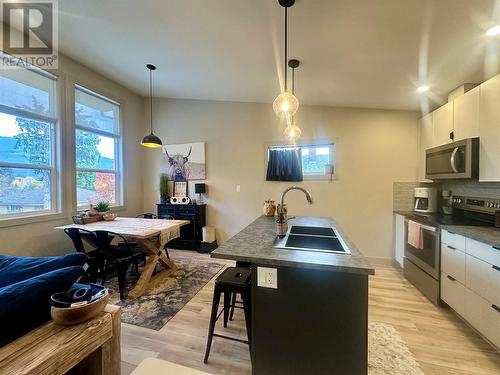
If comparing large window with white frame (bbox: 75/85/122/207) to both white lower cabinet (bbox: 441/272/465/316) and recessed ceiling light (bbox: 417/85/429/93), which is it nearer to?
recessed ceiling light (bbox: 417/85/429/93)

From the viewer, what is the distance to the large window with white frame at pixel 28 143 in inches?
114

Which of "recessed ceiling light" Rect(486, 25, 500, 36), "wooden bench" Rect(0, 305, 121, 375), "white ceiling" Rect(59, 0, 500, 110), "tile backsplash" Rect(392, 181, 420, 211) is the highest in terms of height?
"white ceiling" Rect(59, 0, 500, 110)

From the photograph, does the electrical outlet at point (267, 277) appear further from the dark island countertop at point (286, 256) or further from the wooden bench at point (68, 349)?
the wooden bench at point (68, 349)

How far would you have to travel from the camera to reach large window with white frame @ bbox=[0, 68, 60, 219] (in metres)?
2.89

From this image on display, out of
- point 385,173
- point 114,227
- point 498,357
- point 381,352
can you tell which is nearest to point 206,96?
point 114,227

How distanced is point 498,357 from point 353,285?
1.63 metres

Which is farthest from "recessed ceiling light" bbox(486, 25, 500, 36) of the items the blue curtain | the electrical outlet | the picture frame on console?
the picture frame on console

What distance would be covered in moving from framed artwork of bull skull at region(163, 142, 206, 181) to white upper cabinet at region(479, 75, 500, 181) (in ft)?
13.3

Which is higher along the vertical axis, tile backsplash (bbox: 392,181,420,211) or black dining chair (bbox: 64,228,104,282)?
tile backsplash (bbox: 392,181,420,211)

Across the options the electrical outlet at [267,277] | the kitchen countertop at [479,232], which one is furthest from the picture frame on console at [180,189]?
the kitchen countertop at [479,232]

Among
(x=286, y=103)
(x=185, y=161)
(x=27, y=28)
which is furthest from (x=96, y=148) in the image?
(x=286, y=103)

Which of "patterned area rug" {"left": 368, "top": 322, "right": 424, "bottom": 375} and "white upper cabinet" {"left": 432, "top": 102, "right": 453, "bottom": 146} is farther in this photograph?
"white upper cabinet" {"left": 432, "top": 102, "right": 453, "bottom": 146}

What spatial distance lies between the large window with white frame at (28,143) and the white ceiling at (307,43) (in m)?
0.76

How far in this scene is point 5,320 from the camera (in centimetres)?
91
